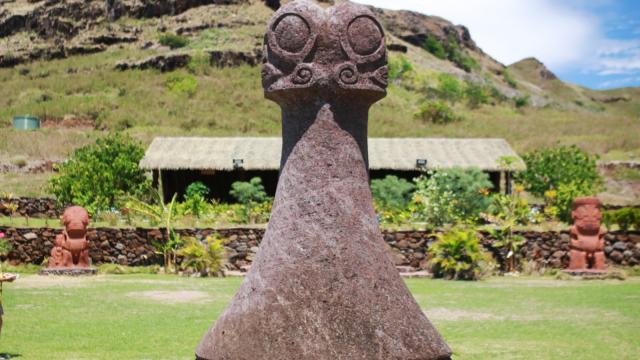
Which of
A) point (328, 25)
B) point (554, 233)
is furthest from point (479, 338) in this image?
point (554, 233)

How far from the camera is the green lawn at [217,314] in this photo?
834 centimetres

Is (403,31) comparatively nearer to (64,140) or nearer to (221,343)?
(64,140)

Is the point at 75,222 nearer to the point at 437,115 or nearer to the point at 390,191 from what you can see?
the point at 390,191

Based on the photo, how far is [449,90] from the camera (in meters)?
68.2

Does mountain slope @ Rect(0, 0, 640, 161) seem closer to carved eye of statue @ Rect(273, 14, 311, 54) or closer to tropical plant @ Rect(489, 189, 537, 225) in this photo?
tropical plant @ Rect(489, 189, 537, 225)

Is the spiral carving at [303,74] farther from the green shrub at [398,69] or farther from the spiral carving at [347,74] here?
the green shrub at [398,69]

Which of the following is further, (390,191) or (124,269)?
(390,191)

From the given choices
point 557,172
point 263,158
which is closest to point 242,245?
point 263,158

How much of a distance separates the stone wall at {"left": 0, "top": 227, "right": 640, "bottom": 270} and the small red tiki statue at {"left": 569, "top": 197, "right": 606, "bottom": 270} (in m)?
1.23

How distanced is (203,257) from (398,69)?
190 ft

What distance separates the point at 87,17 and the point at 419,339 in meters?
85.5

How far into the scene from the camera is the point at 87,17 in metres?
83.5

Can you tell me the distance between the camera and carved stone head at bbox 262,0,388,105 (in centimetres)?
433

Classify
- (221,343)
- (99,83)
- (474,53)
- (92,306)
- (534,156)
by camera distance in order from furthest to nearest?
1. (474,53)
2. (99,83)
3. (534,156)
4. (92,306)
5. (221,343)
